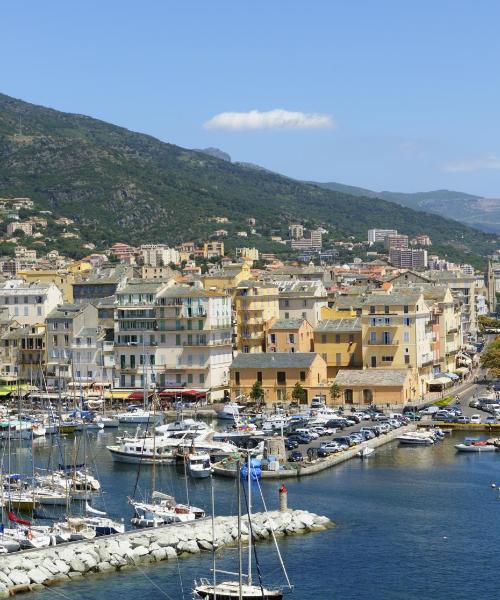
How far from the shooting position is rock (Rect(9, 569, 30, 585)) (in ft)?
119

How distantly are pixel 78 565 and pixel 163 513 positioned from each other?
19.8 feet

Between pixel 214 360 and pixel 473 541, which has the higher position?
pixel 214 360

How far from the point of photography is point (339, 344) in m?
74.6

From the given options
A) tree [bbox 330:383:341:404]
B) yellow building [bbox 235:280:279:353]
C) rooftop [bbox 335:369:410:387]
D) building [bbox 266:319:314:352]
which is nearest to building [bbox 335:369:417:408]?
rooftop [bbox 335:369:410:387]

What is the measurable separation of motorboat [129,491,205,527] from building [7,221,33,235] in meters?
Answer: 135

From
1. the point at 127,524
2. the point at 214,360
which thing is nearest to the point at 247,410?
the point at 214,360

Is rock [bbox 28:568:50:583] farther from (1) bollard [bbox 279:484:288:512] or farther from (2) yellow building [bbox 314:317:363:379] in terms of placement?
(2) yellow building [bbox 314:317:363:379]

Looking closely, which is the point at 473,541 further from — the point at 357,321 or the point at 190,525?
the point at 357,321

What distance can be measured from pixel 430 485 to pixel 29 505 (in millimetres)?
15140

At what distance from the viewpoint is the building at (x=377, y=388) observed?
229 feet

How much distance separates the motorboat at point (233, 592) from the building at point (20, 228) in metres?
145

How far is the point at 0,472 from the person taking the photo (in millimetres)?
47625

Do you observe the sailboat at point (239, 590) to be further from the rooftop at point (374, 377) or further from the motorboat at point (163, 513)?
the rooftop at point (374, 377)

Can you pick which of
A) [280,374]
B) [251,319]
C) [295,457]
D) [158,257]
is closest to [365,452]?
[295,457]
